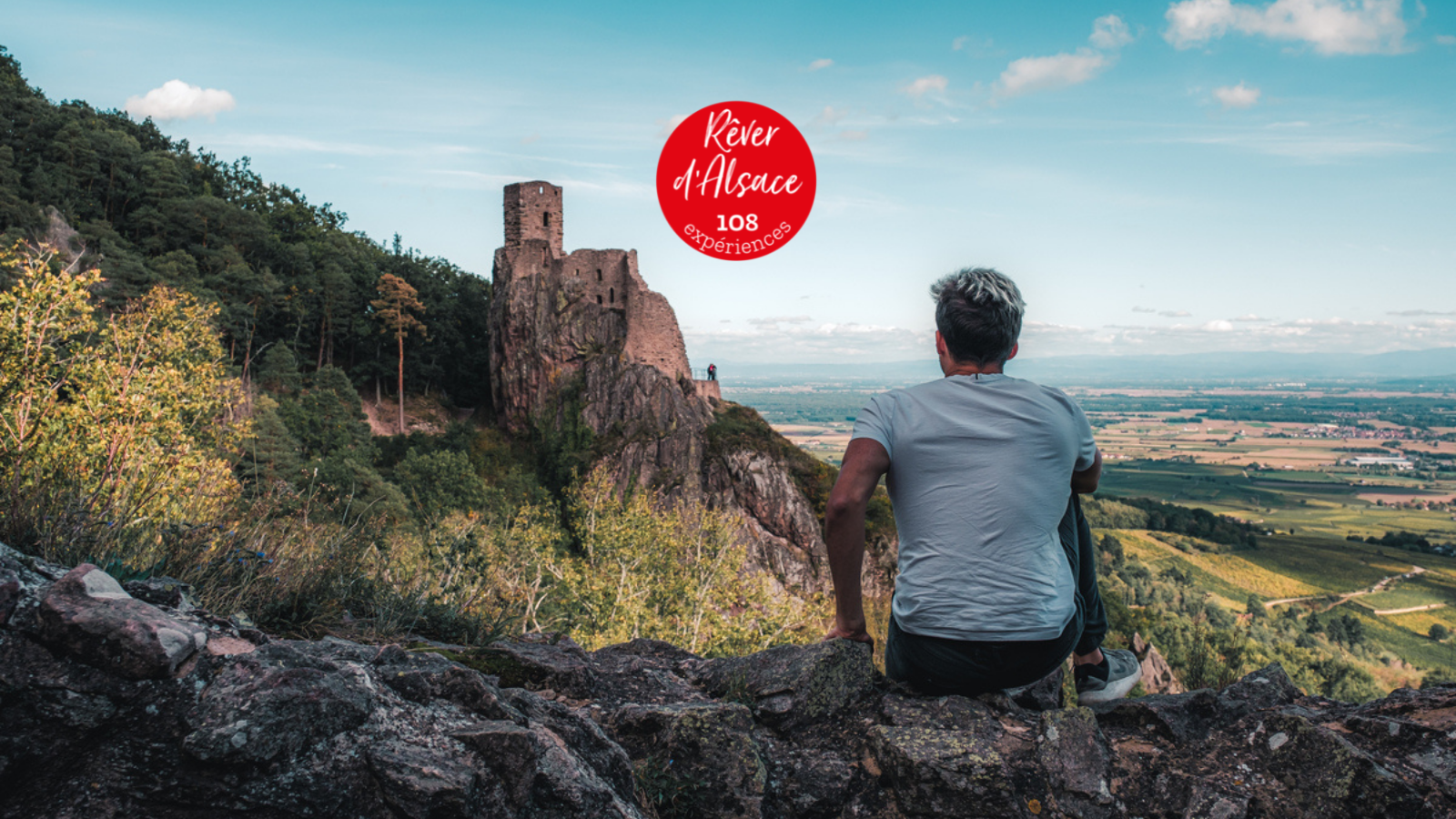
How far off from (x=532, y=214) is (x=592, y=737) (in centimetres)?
4360

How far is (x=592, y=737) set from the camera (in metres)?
2.77

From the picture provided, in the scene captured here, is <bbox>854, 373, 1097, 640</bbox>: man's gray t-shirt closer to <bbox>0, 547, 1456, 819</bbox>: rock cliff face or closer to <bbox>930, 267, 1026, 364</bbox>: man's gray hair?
<bbox>930, 267, 1026, 364</bbox>: man's gray hair

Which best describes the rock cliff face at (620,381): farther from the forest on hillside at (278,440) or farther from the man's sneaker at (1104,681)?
the man's sneaker at (1104,681)

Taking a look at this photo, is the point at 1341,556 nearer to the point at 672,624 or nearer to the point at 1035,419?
the point at 672,624

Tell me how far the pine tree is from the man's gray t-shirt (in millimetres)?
46510

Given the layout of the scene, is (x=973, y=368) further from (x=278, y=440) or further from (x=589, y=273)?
(x=589, y=273)

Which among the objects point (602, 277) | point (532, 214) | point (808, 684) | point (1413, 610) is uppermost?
point (532, 214)

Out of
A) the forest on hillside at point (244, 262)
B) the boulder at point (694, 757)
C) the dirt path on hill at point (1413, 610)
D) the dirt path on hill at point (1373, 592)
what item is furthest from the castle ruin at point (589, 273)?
the dirt path on hill at point (1413, 610)

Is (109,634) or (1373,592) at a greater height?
(109,634)

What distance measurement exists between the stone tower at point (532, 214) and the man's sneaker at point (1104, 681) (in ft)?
141

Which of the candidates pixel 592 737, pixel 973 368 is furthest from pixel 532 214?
pixel 592 737

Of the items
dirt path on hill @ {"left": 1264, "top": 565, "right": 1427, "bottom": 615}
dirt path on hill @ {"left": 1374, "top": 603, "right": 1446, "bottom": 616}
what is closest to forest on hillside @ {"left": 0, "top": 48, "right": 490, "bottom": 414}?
dirt path on hill @ {"left": 1264, "top": 565, "right": 1427, "bottom": 615}

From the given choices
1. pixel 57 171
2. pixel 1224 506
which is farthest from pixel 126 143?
pixel 1224 506

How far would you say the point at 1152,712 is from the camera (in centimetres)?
317
